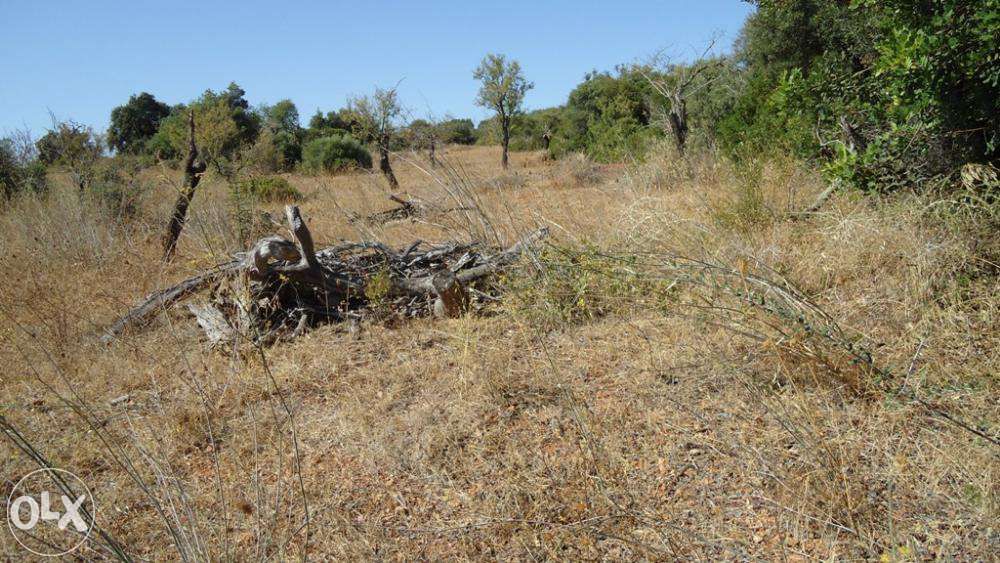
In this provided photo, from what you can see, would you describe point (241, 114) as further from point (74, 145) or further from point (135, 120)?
point (74, 145)

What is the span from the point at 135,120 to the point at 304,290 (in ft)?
78.1

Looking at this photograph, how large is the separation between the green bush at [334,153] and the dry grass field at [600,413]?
13041 millimetres

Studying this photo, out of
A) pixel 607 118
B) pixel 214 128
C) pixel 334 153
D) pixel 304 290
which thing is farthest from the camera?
pixel 334 153

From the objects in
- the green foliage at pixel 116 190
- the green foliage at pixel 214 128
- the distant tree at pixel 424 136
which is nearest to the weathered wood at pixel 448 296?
the distant tree at pixel 424 136

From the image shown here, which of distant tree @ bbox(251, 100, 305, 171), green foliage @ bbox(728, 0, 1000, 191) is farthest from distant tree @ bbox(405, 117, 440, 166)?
distant tree @ bbox(251, 100, 305, 171)

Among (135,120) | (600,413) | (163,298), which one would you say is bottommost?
(600,413)

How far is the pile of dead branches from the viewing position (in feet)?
13.2

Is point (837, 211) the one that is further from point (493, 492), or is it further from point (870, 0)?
point (493, 492)

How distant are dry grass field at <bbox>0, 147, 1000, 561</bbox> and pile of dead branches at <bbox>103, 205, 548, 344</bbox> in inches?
7.1

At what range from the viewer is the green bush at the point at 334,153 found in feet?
55.6

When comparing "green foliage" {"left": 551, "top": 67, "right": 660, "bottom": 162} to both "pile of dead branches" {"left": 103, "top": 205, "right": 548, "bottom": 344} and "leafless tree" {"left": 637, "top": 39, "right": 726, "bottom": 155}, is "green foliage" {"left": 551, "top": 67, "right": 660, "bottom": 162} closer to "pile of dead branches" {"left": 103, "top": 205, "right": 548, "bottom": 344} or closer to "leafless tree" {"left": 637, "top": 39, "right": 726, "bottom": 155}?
"leafless tree" {"left": 637, "top": 39, "right": 726, "bottom": 155}

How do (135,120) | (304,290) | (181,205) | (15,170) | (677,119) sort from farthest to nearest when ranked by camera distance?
(135,120) → (677,119) → (15,170) → (181,205) → (304,290)

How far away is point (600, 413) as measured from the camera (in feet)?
8.38

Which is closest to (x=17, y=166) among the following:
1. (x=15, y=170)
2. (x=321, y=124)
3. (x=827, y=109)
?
(x=15, y=170)
